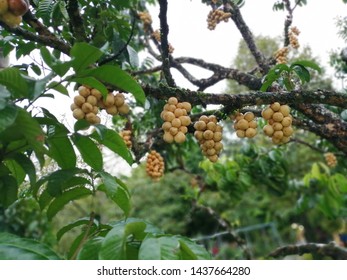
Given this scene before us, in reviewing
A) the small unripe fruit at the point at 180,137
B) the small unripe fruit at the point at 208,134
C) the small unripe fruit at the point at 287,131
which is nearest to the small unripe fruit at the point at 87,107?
the small unripe fruit at the point at 180,137

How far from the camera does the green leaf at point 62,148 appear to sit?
97cm

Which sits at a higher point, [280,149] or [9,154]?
[280,149]

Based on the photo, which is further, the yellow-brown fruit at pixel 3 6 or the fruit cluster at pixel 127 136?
the fruit cluster at pixel 127 136

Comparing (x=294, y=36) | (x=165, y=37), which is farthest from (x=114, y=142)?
(x=294, y=36)

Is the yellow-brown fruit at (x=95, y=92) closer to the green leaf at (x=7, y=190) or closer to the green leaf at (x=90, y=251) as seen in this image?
the green leaf at (x=7, y=190)

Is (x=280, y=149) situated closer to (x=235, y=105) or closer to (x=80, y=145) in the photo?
(x=235, y=105)

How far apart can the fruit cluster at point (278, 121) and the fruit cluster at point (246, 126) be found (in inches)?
1.6

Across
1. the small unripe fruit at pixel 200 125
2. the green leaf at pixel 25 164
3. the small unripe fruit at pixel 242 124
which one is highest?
the small unripe fruit at pixel 242 124

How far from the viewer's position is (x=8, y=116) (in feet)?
2.49

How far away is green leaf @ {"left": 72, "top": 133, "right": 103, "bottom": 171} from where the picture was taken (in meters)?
1.03

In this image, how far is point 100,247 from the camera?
799 millimetres

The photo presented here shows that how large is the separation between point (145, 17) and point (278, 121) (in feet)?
7.35
